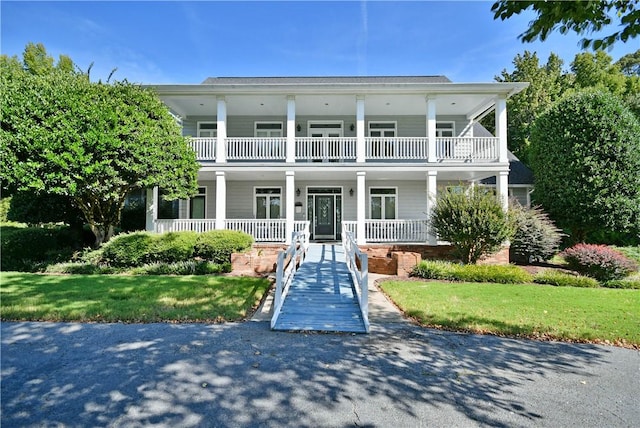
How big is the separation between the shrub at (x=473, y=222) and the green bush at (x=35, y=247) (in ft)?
42.8

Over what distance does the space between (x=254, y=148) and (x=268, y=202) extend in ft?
10.2

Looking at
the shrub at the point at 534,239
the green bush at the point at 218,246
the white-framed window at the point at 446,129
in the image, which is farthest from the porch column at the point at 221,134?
the shrub at the point at 534,239

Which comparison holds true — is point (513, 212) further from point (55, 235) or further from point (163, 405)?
point (55, 235)

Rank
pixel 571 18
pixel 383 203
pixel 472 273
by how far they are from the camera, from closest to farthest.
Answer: pixel 571 18, pixel 472 273, pixel 383 203

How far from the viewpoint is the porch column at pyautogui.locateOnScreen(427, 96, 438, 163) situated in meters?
13.1

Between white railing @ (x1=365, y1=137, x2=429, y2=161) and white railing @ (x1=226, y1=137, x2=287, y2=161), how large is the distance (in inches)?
151

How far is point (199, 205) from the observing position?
15789mm

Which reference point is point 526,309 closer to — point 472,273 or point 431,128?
point 472,273

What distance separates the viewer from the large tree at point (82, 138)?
29.0ft

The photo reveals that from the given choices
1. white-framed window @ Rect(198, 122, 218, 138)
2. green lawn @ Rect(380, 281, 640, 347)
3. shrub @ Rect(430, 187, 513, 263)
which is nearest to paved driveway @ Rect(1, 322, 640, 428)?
green lawn @ Rect(380, 281, 640, 347)

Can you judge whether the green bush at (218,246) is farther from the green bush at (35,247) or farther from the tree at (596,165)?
the tree at (596,165)

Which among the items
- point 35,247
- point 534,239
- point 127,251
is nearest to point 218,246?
point 127,251

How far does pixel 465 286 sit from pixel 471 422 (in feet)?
21.1

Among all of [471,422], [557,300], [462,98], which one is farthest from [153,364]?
[462,98]
